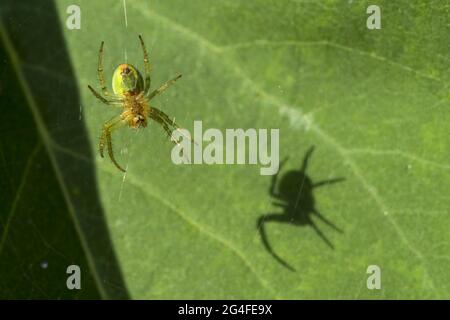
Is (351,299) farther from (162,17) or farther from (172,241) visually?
(162,17)

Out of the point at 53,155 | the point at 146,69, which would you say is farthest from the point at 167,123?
the point at 53,155

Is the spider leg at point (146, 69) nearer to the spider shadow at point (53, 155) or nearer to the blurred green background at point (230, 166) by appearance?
the blurred green background at point (230, 166)

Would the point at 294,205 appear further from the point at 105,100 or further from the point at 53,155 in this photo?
the point at 53,155

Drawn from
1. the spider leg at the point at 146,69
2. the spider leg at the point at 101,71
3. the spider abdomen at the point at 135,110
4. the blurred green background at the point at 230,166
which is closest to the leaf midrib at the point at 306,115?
the blurred green background at the point at 230,166

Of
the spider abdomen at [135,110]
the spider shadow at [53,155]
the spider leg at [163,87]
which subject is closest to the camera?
the spider shadow at [53,155]

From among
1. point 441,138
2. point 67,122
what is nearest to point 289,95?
point 441,138

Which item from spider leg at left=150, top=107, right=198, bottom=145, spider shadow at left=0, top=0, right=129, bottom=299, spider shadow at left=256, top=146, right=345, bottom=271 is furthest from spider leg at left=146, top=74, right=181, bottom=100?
spider shadow at left=256, top=146, right=345, bottom=271

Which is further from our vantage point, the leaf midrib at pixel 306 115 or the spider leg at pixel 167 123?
the spider leg at pixel 167 123

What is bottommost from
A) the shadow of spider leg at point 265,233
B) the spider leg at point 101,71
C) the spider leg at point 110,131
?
the shadow of spider leg at point 265,233
